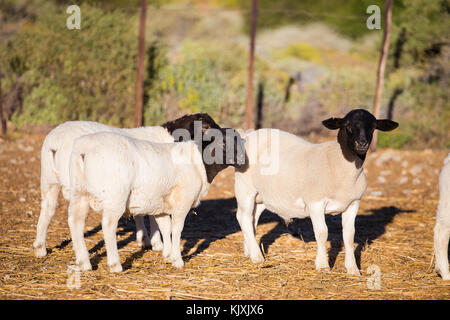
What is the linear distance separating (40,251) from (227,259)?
250cm

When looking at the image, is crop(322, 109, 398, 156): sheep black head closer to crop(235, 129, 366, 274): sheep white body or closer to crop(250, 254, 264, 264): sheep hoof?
crop(235, 129, 366, 274): sheep white body

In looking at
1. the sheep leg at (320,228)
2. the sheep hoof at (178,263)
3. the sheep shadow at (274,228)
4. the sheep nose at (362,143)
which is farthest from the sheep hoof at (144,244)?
the sheep nose at (362,143)

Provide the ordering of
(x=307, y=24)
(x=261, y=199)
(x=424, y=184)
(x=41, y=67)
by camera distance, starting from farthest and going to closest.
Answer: (x=307, y=24)
(x=41, y=67)
(x=424, y=184)
(x=261, y=199)

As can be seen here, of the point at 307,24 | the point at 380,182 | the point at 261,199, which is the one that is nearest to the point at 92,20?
the point at 380,182

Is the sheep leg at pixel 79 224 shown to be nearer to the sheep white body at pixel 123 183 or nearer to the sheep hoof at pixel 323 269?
the sheep white body at pixel 123 183

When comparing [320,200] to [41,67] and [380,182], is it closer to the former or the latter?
[380,182]

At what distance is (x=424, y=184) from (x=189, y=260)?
876 cm

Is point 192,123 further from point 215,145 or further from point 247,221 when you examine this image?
point 247,221

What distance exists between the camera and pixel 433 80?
2322 cm

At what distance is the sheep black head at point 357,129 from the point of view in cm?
649

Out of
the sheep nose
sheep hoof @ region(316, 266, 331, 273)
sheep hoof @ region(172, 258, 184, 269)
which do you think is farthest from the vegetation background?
sheep hoof @ region(316, 266, 331, 273)

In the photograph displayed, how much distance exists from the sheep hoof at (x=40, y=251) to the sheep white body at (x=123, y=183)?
957mm

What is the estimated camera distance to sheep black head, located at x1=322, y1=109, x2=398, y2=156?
21.3ft

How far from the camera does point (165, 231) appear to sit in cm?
763
